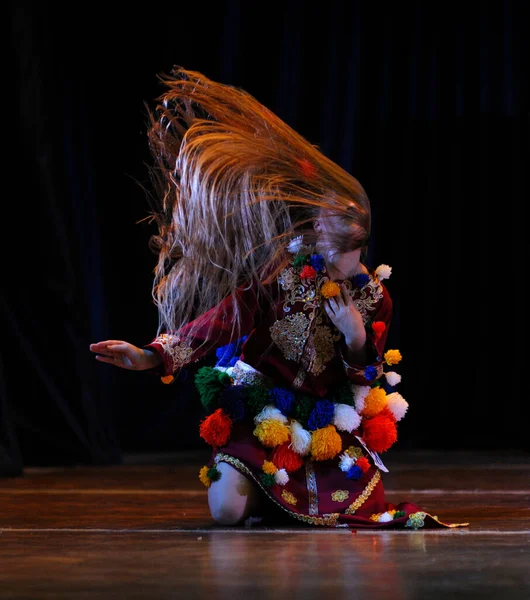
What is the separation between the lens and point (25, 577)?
1692 millimetres

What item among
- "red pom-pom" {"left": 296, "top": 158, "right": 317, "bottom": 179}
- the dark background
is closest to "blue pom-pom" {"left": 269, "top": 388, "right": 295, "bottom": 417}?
"red pom-pom" {"left": 296, "top": 158, "right": 317, "bottom": 179}

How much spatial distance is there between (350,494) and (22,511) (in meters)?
0.96

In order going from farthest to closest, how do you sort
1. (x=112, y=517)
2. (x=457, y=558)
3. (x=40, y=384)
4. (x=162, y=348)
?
(x=40, y=384)
(x=112, y=517)
(x=162, y=348)
(x=457, y=558)

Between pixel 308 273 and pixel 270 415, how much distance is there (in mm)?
366

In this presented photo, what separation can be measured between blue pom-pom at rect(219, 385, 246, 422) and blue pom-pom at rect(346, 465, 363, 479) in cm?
30

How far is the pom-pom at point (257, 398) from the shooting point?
2.49m

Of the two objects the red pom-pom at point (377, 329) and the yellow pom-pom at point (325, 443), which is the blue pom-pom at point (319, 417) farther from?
the red pom-pom at point (377, 329)

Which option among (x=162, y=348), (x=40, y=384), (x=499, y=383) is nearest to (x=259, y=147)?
(x=162, y=348)

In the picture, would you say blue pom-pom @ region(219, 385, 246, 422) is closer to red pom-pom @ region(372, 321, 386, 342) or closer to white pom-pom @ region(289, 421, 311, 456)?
white pom-pom @ region(289, 421, 311, 456)

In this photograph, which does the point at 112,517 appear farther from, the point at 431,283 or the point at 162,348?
the point at 431,283

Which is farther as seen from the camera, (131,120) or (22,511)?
(131,120)

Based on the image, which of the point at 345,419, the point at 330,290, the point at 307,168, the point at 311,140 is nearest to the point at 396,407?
the point at 345,419

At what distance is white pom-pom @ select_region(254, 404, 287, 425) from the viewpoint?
2.46 m

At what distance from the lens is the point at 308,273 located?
97.1 inches
